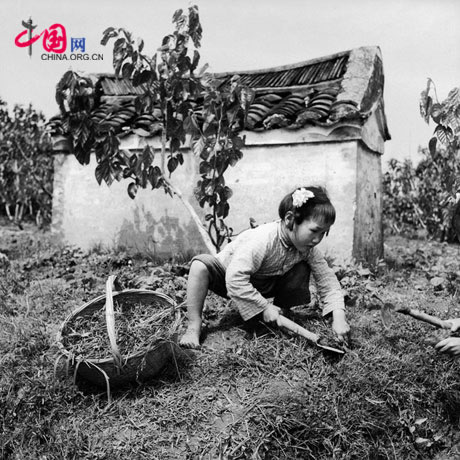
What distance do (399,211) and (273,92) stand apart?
6357 millimetres

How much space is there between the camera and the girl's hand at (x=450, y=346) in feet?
8.13

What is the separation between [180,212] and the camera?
5.63 metres

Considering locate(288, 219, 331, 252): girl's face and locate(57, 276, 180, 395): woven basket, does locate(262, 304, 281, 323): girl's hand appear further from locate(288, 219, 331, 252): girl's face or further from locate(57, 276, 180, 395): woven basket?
locate(57, 276, 180, 395): woven basket

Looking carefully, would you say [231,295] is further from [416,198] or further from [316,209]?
[416,198]

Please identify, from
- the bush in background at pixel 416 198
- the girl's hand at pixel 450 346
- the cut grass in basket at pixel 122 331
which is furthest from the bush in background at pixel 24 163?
the girl's hand at pixel 450 346

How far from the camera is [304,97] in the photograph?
5496 mm

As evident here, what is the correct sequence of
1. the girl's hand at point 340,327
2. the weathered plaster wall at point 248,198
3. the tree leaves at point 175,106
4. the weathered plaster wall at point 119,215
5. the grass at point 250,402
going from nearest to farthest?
1. the grass at point 250,402
2. the girl's hand at point 340,327
3. the tree leaves at point 175,106
4. the weathered plaster wall at point 248,198
5. the weathered plaster wall at point 119,215

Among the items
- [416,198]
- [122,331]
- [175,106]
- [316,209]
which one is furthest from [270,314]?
[416,198]

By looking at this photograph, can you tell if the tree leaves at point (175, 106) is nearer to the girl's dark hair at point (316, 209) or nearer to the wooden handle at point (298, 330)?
the girl's dark hair at point (316, 209)

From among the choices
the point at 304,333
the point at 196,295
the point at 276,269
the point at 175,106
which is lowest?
the point at 304,333

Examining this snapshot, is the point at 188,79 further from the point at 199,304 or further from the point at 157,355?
the point at 157,355

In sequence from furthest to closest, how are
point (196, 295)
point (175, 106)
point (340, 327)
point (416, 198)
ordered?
point (416, 198)
point (175, 106)
point (196, 295)
point (340, 327)

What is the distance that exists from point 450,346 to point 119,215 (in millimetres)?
4247

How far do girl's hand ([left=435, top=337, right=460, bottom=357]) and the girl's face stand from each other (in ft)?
2.65
